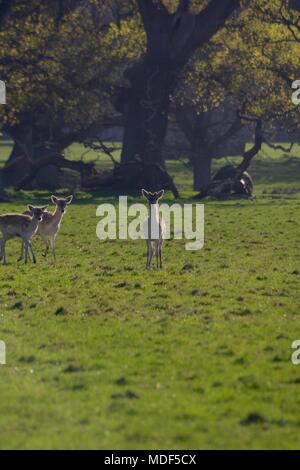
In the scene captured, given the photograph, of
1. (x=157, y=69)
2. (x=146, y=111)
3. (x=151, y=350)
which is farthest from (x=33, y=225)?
(x=146, y=111)

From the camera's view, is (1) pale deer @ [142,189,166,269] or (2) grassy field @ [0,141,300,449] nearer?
(2) grassy field @ [0,141,300,449]

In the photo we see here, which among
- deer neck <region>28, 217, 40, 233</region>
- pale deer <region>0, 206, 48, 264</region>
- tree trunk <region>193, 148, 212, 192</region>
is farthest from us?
tree trunk <region>193, 148, 212, 192</region>

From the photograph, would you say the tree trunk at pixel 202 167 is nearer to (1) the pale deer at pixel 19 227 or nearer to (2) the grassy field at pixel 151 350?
(2) the grassy field at pixel 151 350

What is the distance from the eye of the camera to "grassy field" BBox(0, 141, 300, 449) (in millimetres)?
10078

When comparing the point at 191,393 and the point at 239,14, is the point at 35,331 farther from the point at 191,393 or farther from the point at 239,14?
the point at 239,14

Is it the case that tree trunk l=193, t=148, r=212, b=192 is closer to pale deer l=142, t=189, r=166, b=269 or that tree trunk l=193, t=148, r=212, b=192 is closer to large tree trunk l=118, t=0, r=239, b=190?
large tree trunk l=118, t=0, r=239, b=190

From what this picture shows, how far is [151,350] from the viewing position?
44.6 feet

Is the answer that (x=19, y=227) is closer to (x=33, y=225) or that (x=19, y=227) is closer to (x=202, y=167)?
(x=33, y=225)

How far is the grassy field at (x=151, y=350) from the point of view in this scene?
10078mm

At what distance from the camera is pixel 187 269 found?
21984mm

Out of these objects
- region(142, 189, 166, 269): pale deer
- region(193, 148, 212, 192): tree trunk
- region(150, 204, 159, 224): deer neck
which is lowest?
region(142, 189, 166, 269): pale deer

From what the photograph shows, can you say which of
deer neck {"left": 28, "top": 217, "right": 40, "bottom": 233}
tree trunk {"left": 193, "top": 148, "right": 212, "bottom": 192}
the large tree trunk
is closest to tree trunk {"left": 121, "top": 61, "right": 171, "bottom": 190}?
the large tree trunk

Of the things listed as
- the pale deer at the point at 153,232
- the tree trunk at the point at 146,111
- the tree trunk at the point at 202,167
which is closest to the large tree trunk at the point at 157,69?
the tree trunk at the point at 146,111

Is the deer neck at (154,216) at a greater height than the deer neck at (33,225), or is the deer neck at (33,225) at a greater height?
the deer neck at (33,225)
